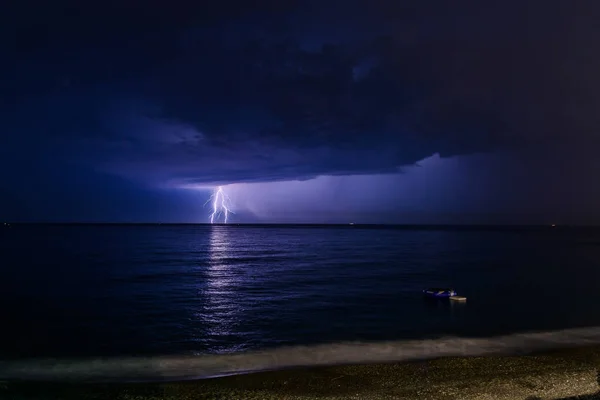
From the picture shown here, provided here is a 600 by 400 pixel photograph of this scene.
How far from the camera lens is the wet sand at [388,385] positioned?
13.7 m

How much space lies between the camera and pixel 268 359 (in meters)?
19.3

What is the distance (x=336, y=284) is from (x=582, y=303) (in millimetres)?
22024

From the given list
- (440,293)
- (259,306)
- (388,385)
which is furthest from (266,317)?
(440,293)

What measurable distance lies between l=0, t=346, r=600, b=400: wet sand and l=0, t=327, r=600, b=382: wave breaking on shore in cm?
122

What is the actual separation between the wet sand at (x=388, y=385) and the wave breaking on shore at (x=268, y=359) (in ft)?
4.00

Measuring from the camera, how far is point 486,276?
174 feet

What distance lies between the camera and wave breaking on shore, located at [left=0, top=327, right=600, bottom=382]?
1716 cm

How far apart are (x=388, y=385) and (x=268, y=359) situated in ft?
21.1

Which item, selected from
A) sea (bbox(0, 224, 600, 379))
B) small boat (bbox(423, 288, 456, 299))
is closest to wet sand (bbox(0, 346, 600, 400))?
sea (bbox(0, 224, 600, 379))

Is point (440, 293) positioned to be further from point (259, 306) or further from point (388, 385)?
point (388, 385)

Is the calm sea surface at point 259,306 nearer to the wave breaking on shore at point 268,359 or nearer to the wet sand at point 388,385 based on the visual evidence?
the wave breaking on shore at point 268,359

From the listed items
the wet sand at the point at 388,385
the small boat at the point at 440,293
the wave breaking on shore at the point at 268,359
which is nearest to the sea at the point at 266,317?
the wave breaking on shore at the point at 268,359

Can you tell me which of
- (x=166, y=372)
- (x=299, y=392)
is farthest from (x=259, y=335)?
(x=299, y=392)

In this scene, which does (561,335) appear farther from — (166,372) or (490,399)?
(166,372)
